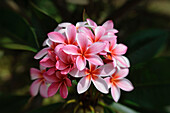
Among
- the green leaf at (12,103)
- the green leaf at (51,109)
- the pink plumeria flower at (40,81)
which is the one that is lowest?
the green leaf at (51,109)

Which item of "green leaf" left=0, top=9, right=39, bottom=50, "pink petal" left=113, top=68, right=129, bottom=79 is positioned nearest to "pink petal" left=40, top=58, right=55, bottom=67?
"pink petal" left=113, top=68, right=129, bottom=79

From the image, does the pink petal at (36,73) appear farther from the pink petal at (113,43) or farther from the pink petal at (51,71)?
the pink petal at (113,43)

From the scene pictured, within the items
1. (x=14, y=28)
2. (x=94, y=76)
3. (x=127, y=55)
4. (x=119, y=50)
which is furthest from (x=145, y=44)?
(x=14, y=28)

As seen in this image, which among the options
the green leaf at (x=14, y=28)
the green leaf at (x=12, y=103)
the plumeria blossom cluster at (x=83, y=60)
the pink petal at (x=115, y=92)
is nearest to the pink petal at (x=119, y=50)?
the plumeria blossom cluster at (x=83, y=60)

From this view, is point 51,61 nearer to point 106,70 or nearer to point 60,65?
point 60,65

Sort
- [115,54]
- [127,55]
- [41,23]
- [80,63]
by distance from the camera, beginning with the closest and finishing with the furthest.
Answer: [80,63], [115,54], [41,23], [127,55]

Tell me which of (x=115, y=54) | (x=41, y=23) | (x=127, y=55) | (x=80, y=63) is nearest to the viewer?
(x=80, y=63)

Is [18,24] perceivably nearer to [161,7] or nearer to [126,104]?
[126,104]
